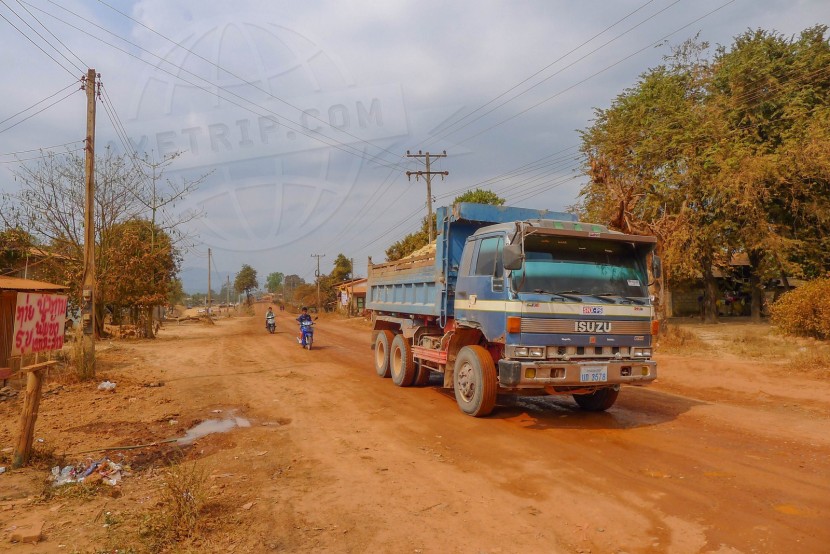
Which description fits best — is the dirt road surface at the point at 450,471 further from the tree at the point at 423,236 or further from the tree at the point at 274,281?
the tree at the point at 274,281

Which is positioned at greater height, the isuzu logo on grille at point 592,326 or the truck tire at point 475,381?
the isuzu logo on grille at point 592,326

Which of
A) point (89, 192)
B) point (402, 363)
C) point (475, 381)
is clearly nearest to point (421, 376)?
point (402, 363)

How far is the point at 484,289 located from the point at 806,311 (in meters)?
12.8

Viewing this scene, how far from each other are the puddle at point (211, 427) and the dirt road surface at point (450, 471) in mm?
87

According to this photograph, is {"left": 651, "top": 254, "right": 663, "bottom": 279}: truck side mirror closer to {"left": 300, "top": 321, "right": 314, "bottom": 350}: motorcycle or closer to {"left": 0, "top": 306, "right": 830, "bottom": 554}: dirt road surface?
{"left": 0, "top": 306, "right": 830, "bottom": 554}: dirt road surface

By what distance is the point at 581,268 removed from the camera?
7.23 metres

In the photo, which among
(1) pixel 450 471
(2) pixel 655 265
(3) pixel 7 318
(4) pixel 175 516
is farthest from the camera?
(3) pixel 7 318

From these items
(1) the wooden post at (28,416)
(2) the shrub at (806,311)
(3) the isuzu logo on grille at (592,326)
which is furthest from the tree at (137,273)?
(2) the shrub at (806,311)

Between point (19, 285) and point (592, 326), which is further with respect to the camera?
point (19, 285)

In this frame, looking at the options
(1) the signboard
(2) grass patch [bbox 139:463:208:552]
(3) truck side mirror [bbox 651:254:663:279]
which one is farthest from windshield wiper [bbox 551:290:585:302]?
(1) the signboard

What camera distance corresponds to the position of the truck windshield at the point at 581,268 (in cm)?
697

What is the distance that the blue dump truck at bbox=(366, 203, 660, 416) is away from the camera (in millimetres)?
6723

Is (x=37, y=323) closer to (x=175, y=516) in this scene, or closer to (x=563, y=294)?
(x=175, y=516)

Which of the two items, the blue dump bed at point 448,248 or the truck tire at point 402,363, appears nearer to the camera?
the blue dump bed at point 448,248
